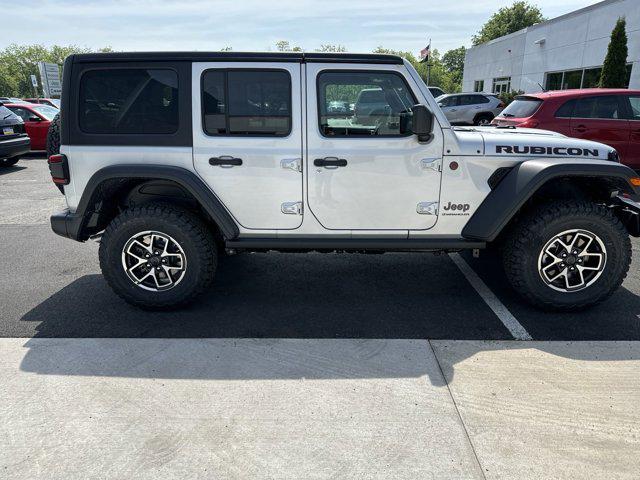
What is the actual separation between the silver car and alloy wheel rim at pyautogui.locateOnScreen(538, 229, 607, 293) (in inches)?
592

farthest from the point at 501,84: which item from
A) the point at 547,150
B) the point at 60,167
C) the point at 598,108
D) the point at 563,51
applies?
the point at 60,167

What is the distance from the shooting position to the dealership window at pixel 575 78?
19.5 metres

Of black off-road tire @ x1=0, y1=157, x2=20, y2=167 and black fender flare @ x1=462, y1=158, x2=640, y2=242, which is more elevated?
black fender flare @ x1=462, y1=158, x2=640, y2=242

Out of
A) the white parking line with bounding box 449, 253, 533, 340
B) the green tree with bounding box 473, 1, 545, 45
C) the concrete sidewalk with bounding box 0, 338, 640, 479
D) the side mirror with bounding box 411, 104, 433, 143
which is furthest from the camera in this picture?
the green tree with bounding box 473, 1, 545, 45

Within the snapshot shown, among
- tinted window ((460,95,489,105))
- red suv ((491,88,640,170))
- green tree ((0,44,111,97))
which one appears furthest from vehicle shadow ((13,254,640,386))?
green tree ((0,44,111,97))

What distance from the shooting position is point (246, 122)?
11.3ft

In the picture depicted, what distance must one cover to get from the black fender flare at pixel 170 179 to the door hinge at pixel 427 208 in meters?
1.47

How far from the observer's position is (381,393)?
8.70 feet

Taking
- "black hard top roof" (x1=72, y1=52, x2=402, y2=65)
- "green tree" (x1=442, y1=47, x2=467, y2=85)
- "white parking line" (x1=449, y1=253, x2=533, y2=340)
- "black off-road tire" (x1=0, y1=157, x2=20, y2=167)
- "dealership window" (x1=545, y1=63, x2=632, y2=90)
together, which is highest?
"green tree" (x1=442, y1=47, x2=467, y2=85)

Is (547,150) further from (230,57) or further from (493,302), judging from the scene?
(230,57)

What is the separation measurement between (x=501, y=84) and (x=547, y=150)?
1193 inches

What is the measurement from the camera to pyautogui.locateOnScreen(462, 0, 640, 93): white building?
17.5 metres

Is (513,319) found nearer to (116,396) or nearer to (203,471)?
(203,471)

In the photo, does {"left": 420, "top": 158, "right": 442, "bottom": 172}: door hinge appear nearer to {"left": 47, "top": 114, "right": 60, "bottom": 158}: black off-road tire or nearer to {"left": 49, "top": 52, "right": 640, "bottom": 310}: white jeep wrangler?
{"left": 49, "top": 52, "right": 640, "bottom": 310}: white jeep wrangler
